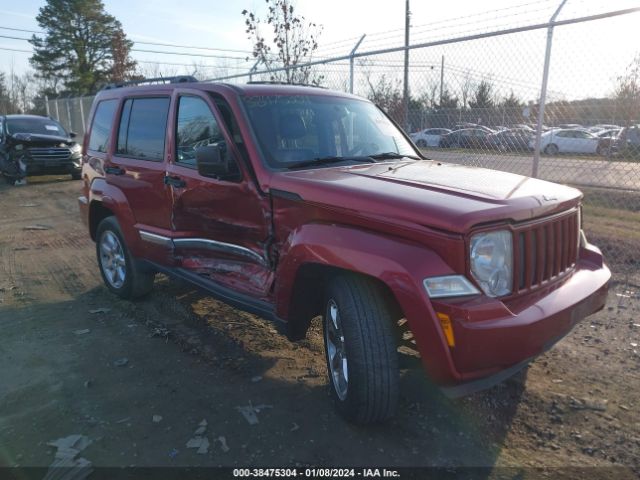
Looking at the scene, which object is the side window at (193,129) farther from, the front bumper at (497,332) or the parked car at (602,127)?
the parked car at (602,127)

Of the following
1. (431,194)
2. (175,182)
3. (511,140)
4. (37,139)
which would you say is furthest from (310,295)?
(37,139)

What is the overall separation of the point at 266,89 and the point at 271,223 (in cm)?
123

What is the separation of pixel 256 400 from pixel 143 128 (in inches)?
106

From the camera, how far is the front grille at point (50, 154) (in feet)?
44.7

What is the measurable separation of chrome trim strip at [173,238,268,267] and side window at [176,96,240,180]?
1.98ft

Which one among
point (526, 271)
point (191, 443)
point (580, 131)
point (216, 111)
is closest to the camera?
point (526, 271)

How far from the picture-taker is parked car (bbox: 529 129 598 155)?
6.14m

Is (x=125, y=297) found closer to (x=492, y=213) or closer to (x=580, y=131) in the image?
(x=492, y=213)

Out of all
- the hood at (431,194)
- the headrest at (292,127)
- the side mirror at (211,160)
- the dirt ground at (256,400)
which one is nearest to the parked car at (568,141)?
the dirt ground at (256,400)

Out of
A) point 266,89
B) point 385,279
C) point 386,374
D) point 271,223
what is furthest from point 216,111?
point 386,374

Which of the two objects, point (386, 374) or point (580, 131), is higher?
point (580, 131)

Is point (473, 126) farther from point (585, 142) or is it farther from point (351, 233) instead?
point (351, 233)

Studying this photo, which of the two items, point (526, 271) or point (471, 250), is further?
point (526, 271)

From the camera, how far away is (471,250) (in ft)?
8.05
